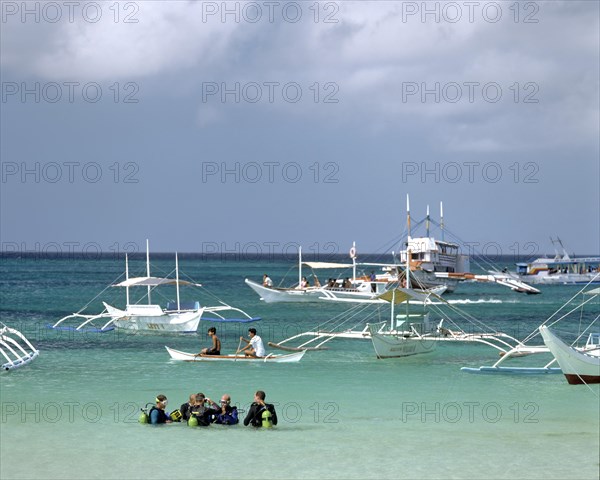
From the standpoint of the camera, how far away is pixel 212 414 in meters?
20.0

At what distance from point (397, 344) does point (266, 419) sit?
11664 millimetres

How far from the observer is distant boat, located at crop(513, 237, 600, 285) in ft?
363

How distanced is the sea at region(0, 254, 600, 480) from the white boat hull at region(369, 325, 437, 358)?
0.36 metres

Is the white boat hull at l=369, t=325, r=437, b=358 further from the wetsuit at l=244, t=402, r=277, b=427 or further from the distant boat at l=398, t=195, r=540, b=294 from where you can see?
the distant boat at l=398, t=195, r=540, b=294

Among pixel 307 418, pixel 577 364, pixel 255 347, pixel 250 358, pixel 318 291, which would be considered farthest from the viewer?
pixel 318 291

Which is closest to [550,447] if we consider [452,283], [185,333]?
[185,333]

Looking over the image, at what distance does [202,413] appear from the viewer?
65.4ft

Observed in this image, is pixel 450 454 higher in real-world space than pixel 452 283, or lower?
lower

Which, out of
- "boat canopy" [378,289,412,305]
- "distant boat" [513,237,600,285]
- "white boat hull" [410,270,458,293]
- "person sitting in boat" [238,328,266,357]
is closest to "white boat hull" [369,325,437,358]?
"boat canopy" [378,289,412,305]

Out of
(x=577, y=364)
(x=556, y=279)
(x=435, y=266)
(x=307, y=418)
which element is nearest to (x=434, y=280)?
(x=435, y=266)

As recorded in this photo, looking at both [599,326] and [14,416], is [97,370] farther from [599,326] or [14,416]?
[599,326]

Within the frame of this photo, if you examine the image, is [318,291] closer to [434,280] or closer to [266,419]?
[434,280]

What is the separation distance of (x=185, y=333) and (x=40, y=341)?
19.4 ft

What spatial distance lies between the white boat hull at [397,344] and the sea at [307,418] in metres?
0.36
